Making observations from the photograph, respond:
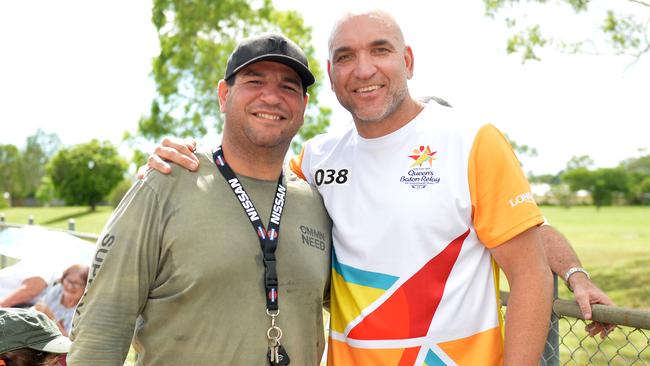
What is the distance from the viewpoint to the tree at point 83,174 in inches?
3036

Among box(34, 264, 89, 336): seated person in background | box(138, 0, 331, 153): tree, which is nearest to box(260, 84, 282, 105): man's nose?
box(34, 264, 89, 336): seated person in background

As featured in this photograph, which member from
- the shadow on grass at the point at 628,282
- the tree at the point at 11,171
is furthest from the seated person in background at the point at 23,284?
the tree at the point at 11,171

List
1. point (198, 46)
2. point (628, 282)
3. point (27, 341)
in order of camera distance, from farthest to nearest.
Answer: point (198, 46) < point (628, 282) < point (27, 341)

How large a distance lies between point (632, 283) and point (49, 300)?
13358mm

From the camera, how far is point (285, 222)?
108 inches

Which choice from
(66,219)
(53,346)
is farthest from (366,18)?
(66,219)

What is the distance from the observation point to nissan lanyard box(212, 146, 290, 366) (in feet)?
8.25

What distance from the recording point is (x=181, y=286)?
246 centimetres

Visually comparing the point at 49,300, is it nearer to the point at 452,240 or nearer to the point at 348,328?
the point at 348,328

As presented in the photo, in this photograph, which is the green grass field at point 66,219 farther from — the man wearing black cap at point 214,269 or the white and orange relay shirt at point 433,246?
the white and orange relay shirt at point 433,246

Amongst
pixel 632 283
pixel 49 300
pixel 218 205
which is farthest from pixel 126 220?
pixel 632 283

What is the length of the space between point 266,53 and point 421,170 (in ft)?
3.04

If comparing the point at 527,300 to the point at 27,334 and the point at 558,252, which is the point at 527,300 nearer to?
the point at 558,252

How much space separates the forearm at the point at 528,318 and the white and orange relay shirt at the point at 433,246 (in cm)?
17
